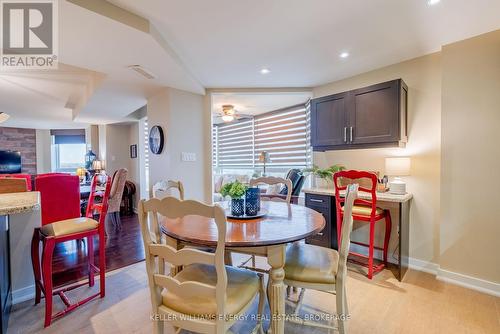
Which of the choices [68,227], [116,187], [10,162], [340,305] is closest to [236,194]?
[340,305]

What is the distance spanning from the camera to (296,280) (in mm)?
1559

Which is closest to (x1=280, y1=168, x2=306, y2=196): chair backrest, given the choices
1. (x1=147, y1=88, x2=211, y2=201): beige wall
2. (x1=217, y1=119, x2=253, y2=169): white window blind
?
(x1=147, y1=88, x2=211, y2=201): beige wall

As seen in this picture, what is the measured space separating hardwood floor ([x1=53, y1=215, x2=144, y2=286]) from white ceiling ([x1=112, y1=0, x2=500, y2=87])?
2.54m

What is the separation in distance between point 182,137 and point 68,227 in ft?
6.52

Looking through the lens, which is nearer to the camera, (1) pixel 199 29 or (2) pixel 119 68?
(1) pixel 199 29

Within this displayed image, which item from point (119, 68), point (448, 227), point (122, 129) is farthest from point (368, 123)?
point (122, 129)

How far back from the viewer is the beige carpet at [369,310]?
177cm

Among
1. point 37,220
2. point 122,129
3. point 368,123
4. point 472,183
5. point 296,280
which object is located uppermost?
point 122,129

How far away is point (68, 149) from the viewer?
26.3 ft

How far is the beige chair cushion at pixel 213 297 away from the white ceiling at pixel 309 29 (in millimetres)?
1893

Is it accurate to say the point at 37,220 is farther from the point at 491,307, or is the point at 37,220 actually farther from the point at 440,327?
the point at 491,307

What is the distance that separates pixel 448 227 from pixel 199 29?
3108 millimetres

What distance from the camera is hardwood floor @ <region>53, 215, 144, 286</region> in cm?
264

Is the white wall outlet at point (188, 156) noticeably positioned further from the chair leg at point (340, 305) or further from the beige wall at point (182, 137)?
the chair leg at point (340, 305)
